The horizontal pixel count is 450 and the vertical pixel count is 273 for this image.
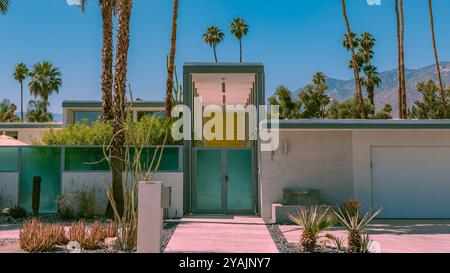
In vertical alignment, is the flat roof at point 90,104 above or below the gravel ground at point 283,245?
above

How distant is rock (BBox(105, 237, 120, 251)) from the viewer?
9.45m

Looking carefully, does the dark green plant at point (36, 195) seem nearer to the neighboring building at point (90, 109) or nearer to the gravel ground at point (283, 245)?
the gravel ground at point (283, 245)

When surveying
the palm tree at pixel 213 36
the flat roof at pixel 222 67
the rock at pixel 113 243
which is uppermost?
the palm tree at pixel 213 36

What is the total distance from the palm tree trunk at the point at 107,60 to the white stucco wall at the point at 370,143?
7.85 m

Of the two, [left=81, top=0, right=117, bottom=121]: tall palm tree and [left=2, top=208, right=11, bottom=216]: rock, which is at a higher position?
[left=81, top=0, right=117, bottom=121]: tall palm tree

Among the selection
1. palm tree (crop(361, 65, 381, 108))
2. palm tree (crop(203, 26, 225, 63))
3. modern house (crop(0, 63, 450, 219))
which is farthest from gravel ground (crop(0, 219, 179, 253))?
palm tree (crop(203, 26, 225, 63))

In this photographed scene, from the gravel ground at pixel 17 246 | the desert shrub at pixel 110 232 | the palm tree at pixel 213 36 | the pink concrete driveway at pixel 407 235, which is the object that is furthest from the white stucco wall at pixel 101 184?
the palm tree at pixel 213 36

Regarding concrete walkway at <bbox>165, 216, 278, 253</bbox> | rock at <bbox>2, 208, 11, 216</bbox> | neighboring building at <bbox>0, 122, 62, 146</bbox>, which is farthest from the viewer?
neighboring building at <bbox>0, 122, 62, 146</bbox>

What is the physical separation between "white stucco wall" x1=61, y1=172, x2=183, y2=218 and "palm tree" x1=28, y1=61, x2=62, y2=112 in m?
41.0

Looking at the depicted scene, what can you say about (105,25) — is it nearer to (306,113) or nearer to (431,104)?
(431,104)

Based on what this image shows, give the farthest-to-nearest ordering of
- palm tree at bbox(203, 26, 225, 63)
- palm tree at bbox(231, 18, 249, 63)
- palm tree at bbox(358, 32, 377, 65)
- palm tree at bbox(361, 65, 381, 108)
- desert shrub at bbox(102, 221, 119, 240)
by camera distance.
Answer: palm tree at bbox(231, 18, 249, 63)
palm tree at bbox(203, 26, 225, 63)
palm tree at bbox(361, 65, 381, 108)
palm tree at bbox(358, 32, 377, 65)
desert shrub at bbox(102, 221, 119, 240)

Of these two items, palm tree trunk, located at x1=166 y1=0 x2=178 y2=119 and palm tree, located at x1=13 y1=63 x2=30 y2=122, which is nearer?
palm tree trunk, located at x1=166 y1=0 x2=178 y2=119

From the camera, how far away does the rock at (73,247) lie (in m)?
9.35

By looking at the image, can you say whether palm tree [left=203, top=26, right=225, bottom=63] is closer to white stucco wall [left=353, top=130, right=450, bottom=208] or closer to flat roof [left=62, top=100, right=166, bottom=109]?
flat roof [left=62, top=100, right=166, bottom=109]
